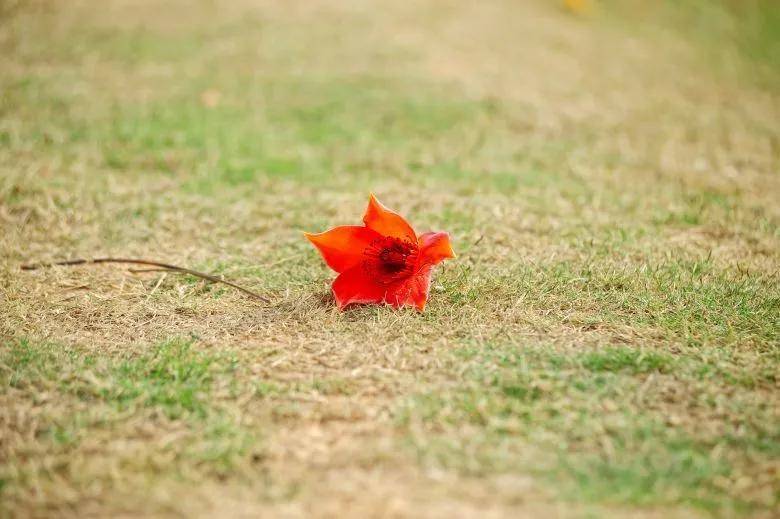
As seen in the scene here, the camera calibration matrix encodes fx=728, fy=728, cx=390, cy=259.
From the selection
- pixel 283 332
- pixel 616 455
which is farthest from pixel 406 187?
pixel 616 455

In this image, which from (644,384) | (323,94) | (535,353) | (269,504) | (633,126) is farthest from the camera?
(323,94)

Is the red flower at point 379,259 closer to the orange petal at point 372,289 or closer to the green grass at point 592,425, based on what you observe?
the orange petal at point 372,289

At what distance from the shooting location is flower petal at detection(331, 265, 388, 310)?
8.38 ft

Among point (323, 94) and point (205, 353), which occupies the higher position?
point (323, 94)

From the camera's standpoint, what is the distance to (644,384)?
7.24 feet

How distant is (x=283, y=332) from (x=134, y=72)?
3789 millimetres

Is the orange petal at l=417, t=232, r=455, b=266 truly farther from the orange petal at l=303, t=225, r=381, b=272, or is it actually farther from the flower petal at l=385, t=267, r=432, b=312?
the orange petal at l=303, t=225, r=381, b=272

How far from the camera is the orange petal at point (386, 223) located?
2502mm

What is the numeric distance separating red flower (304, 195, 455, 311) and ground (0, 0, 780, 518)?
0.09m

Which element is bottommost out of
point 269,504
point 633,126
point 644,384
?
point 269,504

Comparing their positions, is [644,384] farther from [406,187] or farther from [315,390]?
[406,187]

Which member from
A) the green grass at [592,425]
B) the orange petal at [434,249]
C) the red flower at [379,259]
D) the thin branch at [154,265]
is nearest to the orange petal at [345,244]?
the red flower at [379,259]

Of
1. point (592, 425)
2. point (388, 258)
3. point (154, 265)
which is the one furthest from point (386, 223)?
point (154, 265)

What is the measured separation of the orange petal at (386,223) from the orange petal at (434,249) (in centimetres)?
5
